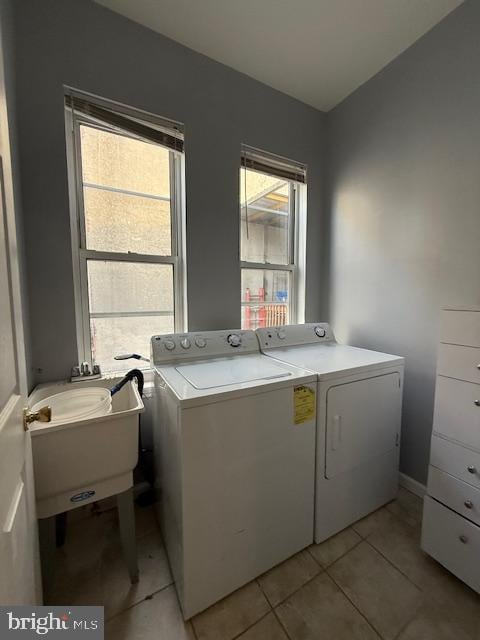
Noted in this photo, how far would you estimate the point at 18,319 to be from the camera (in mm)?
795

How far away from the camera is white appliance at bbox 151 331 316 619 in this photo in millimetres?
1039

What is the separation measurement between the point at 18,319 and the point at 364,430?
64.1 inches

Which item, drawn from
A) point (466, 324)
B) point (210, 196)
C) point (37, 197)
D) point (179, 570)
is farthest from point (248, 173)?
point (179, 570)

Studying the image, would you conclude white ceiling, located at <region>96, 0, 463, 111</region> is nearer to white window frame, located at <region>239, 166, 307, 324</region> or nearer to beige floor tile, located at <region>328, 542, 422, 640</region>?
white window frame, located at <region>239, 166, 307, 324</region>

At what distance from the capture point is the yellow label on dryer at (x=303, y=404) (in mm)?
1239

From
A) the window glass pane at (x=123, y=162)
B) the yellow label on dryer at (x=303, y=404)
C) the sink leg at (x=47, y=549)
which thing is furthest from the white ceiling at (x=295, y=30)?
the sink leg at (x=47, y=549)

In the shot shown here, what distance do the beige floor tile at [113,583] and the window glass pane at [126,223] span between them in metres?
1.69

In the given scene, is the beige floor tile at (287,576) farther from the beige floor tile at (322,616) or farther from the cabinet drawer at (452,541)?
the cabinet drawer at (452,541)

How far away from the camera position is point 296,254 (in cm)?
239

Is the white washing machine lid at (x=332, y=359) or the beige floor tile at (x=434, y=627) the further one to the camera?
the white washing machine lid at (x=332, y=359)

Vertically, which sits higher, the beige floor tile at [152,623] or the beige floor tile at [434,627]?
the beige floor tile at [434,627]

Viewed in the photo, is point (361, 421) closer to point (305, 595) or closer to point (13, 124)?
point (305, 595)

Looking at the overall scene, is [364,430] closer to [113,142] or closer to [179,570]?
[179,570]

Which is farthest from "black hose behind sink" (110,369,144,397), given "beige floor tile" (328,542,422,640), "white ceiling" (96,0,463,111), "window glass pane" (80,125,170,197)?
"white ceiling" (96,0,463,111)
